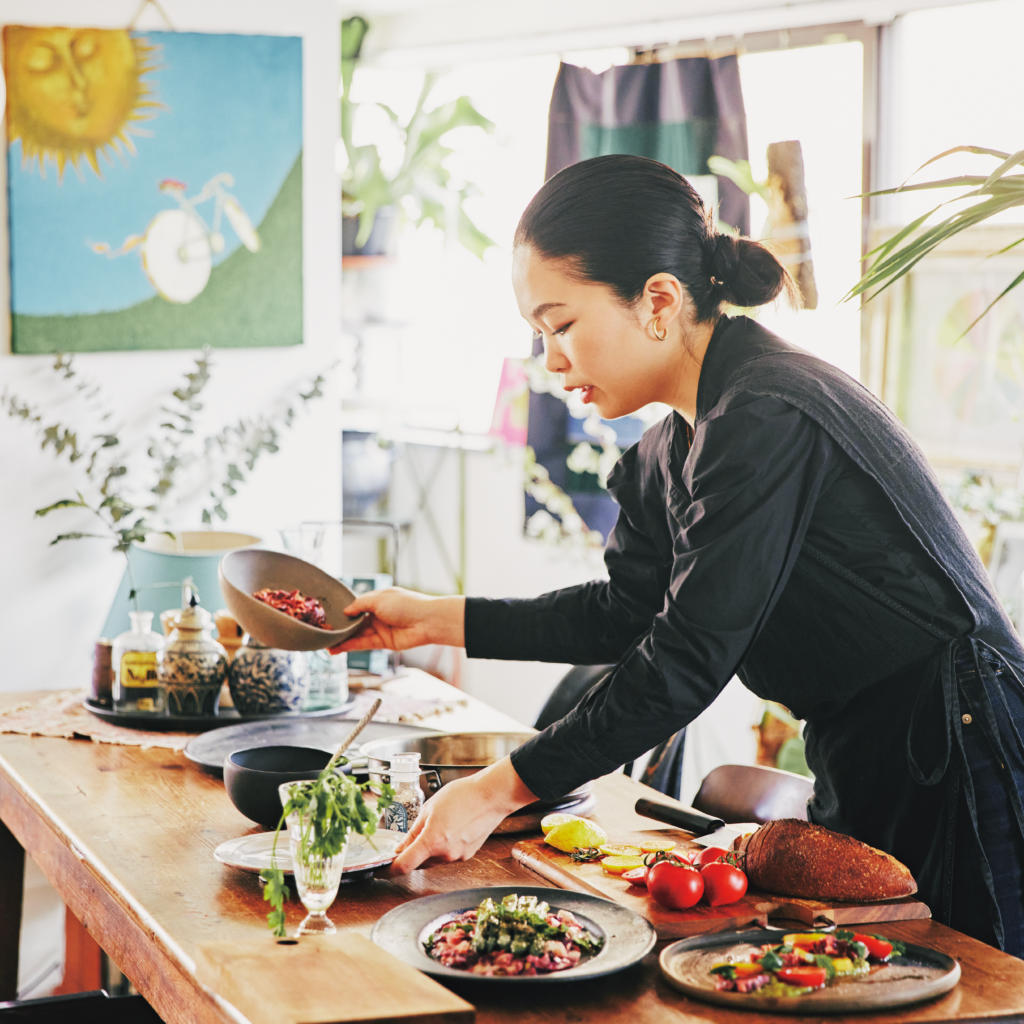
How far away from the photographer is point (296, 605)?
191cm

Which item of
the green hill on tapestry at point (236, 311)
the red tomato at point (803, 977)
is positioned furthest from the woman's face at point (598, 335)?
the green hill on tapestry at point (236, 311)

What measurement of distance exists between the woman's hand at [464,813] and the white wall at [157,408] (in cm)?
181

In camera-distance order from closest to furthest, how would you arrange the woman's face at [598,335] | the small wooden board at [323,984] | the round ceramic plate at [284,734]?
1. the small wooden board at [323,984]
2. the woman's face at [598,335]
3. the round ceramic plate at [284,734]

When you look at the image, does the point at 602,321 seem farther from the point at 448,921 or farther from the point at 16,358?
the point at 16,358

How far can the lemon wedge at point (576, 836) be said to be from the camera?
149cm

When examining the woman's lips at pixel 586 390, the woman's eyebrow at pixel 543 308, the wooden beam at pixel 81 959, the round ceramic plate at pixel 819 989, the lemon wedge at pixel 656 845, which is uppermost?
the woman's eyebrow at pixel 543 308

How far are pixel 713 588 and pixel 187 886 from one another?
64 cm

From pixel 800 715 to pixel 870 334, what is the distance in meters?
1.87

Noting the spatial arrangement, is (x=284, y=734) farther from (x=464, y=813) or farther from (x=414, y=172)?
(x=414, y=172)

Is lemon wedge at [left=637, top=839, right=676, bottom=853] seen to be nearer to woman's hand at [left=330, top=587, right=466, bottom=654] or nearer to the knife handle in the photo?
the knife handle

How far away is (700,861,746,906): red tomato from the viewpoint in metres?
1.33

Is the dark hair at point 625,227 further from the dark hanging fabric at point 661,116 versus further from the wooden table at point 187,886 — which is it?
the dark hanging fabric at point 661,116

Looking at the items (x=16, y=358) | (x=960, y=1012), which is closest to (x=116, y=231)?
(x=16, y=358)

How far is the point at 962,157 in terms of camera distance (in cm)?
300
